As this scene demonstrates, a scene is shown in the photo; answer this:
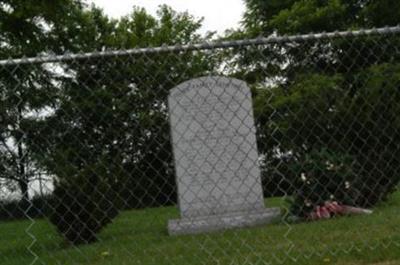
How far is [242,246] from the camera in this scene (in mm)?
6695

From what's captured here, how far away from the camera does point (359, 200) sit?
9.68 metres

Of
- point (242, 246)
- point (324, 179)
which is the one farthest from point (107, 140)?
point (242, 246)

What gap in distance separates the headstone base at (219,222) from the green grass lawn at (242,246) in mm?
202

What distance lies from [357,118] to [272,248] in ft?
12.1

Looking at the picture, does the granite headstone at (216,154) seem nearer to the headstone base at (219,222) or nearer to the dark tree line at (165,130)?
the headstone base at (219,222)

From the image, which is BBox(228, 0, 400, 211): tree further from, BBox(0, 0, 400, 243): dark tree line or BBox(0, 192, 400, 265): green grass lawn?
BBox(0, 192, 400, 265): green grass lawn

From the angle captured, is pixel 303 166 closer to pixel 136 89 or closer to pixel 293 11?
pixel 136 89

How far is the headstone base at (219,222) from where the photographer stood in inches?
351

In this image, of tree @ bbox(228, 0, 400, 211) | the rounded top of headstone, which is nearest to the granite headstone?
the rounded top of headstone

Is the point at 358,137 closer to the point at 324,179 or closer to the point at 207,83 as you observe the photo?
the point at 324,179

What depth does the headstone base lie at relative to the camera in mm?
8914

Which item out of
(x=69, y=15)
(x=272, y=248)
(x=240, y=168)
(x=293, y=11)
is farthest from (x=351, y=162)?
(x=293, y=11)

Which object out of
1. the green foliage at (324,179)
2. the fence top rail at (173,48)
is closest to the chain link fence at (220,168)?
the green foliage at (324,179)

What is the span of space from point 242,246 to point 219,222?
2381 millimetres
